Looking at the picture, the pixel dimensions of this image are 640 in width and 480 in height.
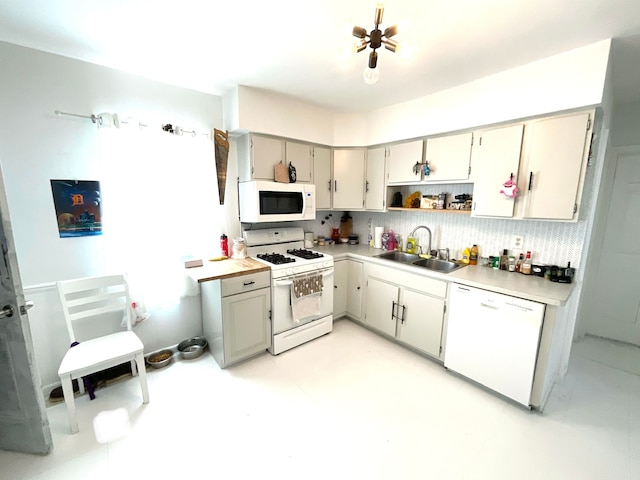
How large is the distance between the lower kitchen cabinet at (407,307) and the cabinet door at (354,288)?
121mm

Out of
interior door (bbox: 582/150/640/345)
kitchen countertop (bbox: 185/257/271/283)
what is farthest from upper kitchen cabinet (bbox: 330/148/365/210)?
interior door (bbox: 582/150/640/345)

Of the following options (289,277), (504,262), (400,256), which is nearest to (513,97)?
(504,262)

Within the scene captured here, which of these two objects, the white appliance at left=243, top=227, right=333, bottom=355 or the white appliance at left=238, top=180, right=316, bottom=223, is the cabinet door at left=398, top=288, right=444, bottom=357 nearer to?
the white appliance at left=243, top=227, right=333, bottom=355

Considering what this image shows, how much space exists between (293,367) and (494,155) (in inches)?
102

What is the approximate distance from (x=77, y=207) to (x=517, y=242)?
12.4 feet

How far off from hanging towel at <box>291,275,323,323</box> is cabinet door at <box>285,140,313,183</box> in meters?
1.17

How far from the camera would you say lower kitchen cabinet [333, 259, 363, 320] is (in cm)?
312

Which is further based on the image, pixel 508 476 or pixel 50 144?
pixel 50 144

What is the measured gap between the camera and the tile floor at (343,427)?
1.53m

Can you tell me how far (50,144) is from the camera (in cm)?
194

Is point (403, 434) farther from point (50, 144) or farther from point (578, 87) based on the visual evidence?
point (50, 144)

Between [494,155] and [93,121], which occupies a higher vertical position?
[93,121]

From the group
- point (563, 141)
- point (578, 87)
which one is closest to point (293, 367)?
point (563, 141)

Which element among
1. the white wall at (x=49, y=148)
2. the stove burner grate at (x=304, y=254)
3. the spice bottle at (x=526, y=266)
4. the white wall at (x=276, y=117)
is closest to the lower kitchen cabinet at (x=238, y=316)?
the stove burner grate at (x=304, y=254)
